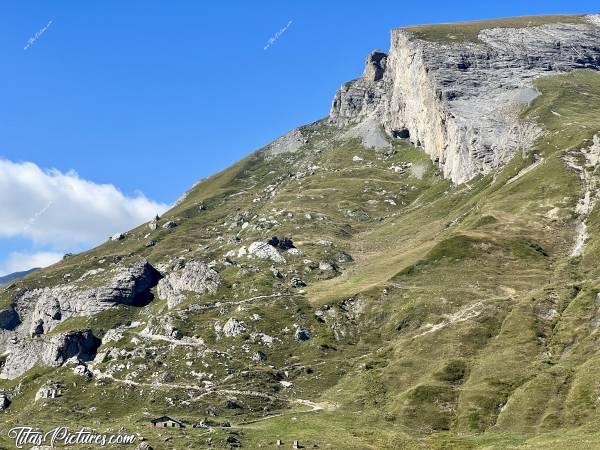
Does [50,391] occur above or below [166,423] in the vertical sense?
above

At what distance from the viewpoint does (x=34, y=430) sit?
5620 inches

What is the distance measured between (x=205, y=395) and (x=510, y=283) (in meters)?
99.9

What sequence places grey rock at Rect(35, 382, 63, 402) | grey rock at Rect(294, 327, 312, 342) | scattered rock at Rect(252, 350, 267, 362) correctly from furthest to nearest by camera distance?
1. grey rock at Rect(294, 327, 312, 342)
2. grey rock at Rect(35, 382, 63, 402)
3. scattered rock at Rect(252, 350, 267, 362)

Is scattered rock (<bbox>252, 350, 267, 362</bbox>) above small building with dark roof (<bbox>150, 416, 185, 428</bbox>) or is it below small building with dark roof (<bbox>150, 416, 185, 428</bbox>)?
above

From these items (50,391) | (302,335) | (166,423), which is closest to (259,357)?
(302,335)

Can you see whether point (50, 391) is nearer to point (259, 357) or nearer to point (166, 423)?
point (259, 357)

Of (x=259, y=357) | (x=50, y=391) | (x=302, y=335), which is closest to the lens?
(x=259, y=357)

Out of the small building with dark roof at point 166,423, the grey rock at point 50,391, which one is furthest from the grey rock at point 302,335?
the grey rock at point 50,391

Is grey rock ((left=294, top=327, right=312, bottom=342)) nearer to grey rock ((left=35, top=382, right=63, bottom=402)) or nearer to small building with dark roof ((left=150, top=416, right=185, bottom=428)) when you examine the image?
small building with dark roof ((left=150, top=416, right=185, bottom=428))

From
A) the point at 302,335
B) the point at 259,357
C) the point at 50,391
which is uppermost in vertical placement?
the point at 302,335

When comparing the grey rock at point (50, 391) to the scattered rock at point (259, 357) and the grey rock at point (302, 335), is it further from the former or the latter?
the grey rock at point (302, 335)

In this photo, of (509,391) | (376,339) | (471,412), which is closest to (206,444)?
(471,412)

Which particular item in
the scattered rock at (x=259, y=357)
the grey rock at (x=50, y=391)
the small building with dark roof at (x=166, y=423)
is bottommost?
the small building with dark roof at (x=166, y=423)

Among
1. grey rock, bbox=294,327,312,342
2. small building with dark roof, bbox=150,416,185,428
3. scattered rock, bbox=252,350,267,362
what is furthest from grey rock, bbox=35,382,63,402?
grey rock, bbox=294,327,312,342
